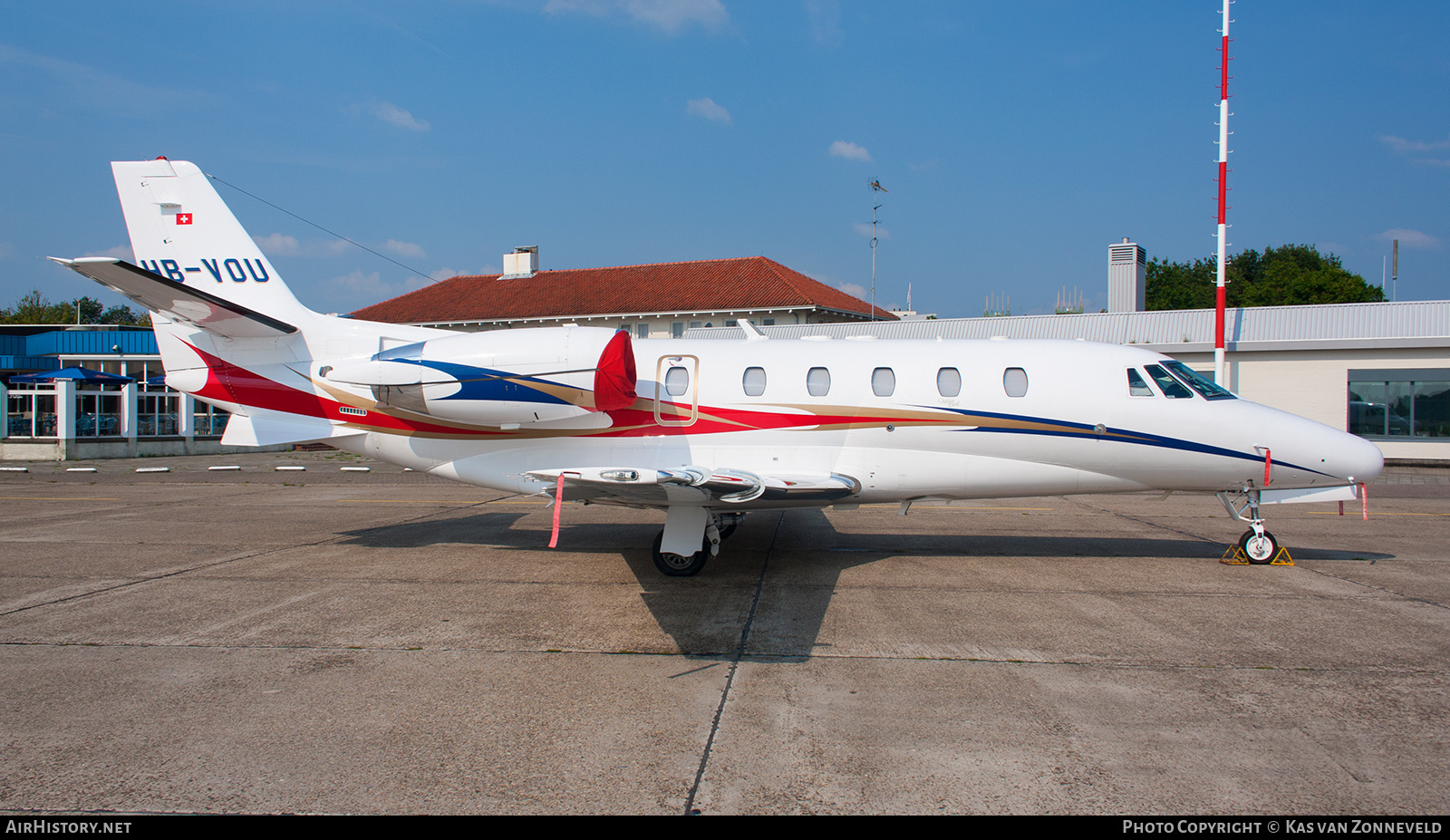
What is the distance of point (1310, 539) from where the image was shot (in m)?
11.9

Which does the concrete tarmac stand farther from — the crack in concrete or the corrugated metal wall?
the corrugated metal wall

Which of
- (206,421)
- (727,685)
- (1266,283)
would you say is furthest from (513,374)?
(1266,283)

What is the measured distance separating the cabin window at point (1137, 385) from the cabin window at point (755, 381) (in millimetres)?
4319

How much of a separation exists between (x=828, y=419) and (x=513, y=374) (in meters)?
3.67

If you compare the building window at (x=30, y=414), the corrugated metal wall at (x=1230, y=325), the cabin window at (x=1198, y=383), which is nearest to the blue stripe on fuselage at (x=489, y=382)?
the cabin window at (x=1198, y=383)

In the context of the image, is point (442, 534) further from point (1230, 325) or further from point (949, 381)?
point (1230, 325)

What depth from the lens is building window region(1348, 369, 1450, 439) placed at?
22.2 m

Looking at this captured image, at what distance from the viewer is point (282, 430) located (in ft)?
33.6

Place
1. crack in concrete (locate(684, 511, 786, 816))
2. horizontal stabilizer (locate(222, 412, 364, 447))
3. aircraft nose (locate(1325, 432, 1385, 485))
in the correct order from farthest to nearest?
horizontal stabilizer (locate(222, 412, 364, 447)) < aircraft nose (locate(1325, 432, 1385, 485)) < crack in concrete (locate(684, 511, 786, 816))

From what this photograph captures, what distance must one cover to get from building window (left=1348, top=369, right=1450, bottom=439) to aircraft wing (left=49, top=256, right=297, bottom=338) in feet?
88.6

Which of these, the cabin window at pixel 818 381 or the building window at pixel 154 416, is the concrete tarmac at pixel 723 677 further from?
the building window at pixel 154 416

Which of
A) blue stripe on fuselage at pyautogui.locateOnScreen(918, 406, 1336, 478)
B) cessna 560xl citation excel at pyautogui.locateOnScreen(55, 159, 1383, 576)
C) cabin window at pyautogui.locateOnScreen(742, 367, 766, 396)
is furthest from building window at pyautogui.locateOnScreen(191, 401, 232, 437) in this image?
blue stripe on fuselage at pyautogui.locateOnScreen(918, 406, 1336, 478)

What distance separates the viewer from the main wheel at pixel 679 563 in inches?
353

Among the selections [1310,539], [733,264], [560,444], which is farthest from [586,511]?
[733,264]
